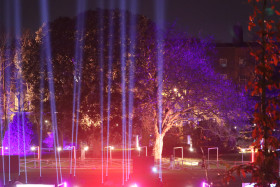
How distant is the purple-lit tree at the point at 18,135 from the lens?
3534 cm

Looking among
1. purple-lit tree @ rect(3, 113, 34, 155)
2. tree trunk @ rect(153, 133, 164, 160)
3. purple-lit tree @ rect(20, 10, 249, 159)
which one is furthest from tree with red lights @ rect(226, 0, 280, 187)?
purple-lit tree @ rect(3, 113, 34, 155)

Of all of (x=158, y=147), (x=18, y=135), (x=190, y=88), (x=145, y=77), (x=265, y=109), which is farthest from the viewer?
(x=18, y=135)

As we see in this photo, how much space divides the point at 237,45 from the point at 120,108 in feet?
106

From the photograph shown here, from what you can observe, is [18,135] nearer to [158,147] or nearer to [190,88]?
[158,147]

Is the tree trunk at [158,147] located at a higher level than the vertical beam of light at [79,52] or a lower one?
lower

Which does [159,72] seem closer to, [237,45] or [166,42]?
[166,42]

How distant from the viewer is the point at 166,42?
1024 inches

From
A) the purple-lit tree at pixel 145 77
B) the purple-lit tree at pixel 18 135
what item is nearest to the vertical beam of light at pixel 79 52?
the purple-lit tree at pixel 145 77

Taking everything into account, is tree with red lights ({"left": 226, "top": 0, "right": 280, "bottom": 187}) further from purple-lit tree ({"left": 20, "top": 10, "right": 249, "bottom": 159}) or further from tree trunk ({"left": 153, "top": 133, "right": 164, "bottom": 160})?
tree trunk ({"left": 153, "top": 133, "right": 164, "bottom": 160})

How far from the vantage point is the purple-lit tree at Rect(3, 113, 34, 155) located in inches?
1391

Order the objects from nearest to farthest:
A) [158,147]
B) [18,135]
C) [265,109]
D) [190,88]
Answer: [265,109]
[190,88]
[158,147]
[18,135]

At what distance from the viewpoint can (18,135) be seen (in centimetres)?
3525

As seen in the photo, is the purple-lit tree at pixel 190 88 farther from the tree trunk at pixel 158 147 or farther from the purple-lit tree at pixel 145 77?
the tree trunk at pixel 158 147

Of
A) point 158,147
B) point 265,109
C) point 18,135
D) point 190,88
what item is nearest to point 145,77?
point 190,88
